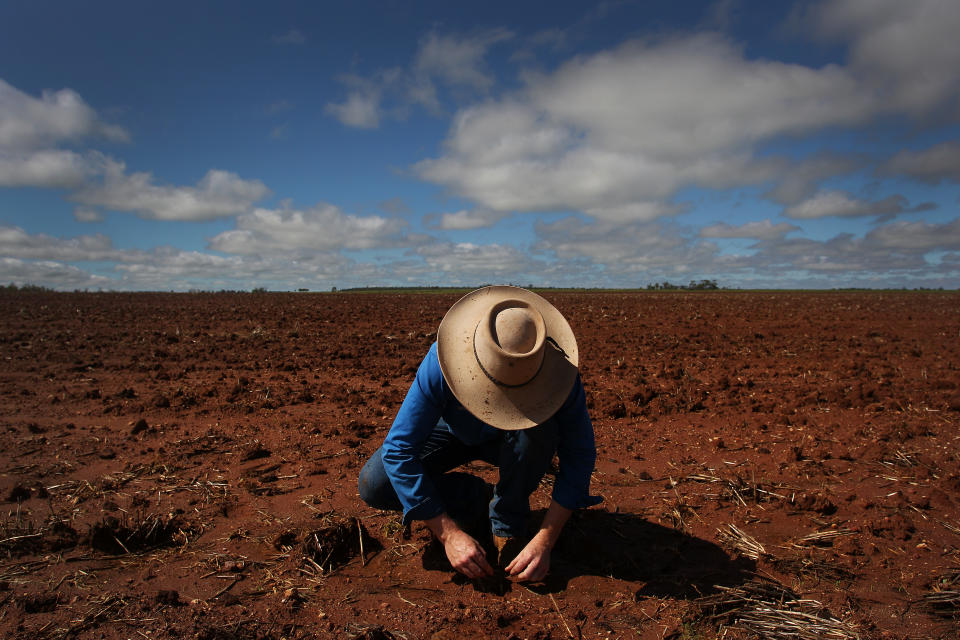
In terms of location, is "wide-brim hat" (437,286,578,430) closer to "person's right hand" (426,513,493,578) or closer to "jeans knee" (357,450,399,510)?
"person's right hand" (426,513,493,578)

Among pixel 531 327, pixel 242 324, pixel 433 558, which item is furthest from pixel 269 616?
pixel 242 324

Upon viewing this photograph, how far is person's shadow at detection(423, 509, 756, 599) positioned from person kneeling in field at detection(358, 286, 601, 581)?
294 millimetres

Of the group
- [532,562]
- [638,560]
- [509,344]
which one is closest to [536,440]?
[532,562]

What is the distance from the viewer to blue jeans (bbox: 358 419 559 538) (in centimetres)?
262

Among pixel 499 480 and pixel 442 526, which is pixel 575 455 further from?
pixel 442 526

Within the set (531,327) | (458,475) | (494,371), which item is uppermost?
(531,327)

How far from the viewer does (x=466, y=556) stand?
2.37 meters

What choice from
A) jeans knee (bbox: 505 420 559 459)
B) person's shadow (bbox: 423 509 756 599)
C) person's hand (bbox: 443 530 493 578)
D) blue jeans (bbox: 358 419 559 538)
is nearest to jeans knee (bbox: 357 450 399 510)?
blue jeans (bbox: 358 419 559 538)

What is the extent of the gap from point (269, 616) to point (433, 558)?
2.79 feet

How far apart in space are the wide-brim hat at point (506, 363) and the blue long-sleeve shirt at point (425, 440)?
0.14m

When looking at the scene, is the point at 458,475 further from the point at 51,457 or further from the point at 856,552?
the point at 51,457

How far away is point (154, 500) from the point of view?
3.57 meters

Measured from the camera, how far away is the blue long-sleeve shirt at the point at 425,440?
8.03 feet

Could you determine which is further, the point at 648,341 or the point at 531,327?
the point at 648,341
